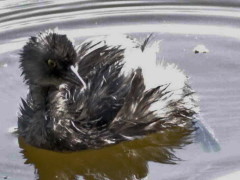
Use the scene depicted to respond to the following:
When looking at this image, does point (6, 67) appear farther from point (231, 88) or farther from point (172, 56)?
point (231, 88)

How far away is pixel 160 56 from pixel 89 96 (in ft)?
4.62

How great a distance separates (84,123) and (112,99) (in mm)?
306

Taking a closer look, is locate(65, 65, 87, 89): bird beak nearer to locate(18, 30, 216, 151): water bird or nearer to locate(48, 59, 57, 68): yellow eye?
locate(18, 30, 216, 151): water bird

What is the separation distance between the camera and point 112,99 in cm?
802

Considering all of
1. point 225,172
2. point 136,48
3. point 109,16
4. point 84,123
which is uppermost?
point 109,16

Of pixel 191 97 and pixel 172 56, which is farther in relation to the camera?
pixel 172 56

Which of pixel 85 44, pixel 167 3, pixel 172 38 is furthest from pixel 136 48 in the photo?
pixel 167 3

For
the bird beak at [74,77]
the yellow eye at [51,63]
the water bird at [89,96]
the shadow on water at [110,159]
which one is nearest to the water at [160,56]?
the shadow on water at [110,159]

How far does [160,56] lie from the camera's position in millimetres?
9219

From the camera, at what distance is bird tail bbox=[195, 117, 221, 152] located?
8.04 m

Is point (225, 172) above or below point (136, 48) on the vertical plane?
below

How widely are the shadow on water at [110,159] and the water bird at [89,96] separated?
66 mm

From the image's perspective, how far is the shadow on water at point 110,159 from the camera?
790 cm

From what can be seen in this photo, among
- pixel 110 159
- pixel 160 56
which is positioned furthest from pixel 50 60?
pixel 160 56
